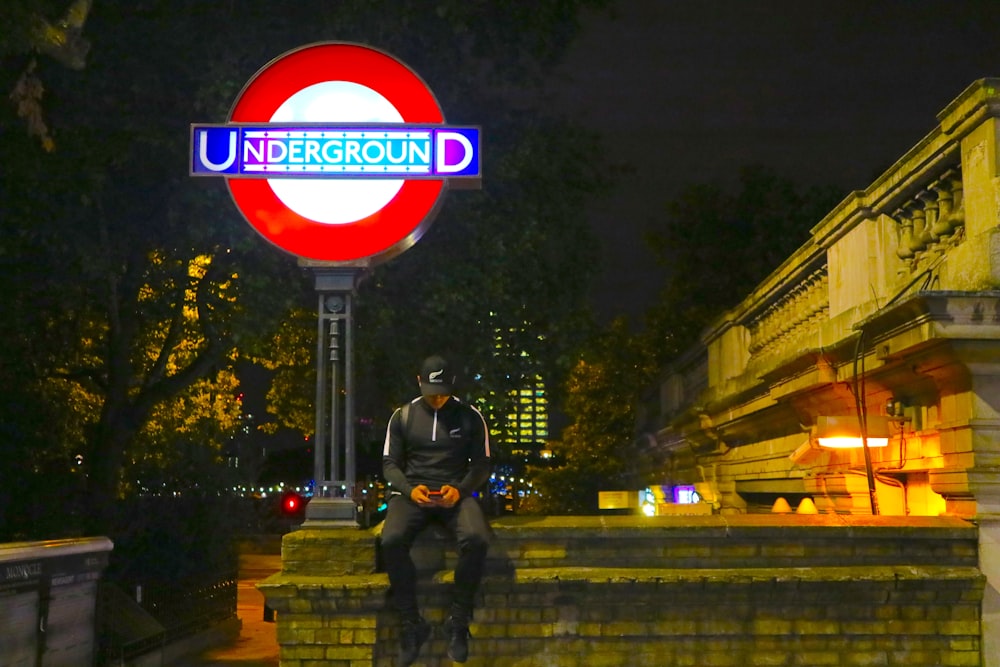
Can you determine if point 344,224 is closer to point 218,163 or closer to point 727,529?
point 218,163

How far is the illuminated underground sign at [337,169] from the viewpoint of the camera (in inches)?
303

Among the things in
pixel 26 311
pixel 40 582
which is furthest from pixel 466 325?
pixel 40 582

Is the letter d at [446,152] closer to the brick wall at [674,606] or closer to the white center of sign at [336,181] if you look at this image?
the white center of sign at [336,181]

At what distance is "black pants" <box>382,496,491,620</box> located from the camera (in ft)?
21.9

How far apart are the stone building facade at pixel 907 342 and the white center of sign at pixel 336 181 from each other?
12.3 feet

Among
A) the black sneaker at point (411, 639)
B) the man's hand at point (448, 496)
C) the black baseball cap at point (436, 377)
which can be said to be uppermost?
the black baseball cap at point (436, 377)

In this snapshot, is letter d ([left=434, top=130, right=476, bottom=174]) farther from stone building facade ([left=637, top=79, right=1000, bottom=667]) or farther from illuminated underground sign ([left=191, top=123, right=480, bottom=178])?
stone building facade ([left=637, top=79, right=1000, bottom=667])

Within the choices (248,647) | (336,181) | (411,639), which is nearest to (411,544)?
(411,639)

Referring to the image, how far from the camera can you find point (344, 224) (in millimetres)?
7766

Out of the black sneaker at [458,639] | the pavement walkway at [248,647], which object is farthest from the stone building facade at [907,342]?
the pavement walkway at [248,647]

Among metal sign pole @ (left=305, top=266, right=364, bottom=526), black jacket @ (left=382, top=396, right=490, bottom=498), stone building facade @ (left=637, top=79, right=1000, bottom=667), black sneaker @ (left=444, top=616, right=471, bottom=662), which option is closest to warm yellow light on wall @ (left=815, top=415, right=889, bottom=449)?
stone building facade @ (left=637, top=79, right=1000, bottom=667)

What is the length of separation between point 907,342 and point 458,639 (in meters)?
3.70

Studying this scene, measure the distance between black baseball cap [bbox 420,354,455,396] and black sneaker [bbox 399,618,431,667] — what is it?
142cm

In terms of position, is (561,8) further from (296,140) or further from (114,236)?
(296,140)
